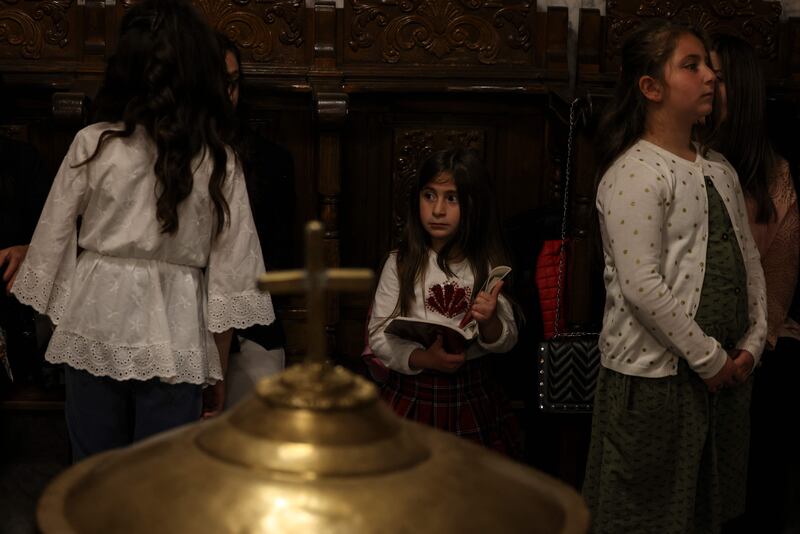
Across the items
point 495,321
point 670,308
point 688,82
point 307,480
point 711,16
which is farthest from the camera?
point 711,16

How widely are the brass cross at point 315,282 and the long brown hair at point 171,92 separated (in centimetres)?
172

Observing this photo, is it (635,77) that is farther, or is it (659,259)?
(635,77)

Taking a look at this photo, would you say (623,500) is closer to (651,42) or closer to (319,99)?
(651,42)

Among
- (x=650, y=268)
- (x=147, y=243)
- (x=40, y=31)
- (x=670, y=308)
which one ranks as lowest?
(x=670, y=308)

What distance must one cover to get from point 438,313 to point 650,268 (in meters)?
0.73

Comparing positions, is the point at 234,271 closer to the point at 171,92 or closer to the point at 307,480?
the point at 171,92

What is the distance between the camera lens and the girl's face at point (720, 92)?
3469 millimetres

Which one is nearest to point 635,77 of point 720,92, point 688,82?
point 688,82

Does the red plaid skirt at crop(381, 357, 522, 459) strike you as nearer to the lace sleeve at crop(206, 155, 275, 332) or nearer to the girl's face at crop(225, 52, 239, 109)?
the lace sleeve at crop(206, 155, 275, 332)

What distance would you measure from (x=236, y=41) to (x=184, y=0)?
4.94 ft

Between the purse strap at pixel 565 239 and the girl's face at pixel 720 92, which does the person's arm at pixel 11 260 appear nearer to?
the purse strap at pixel 565 239

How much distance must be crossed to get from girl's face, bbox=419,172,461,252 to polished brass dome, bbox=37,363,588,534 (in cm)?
245

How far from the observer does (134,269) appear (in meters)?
2.72

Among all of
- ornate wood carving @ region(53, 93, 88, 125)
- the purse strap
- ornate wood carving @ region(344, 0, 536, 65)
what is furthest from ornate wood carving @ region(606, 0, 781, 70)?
ornate wood carving @ region(53, 93, 88, 125)
